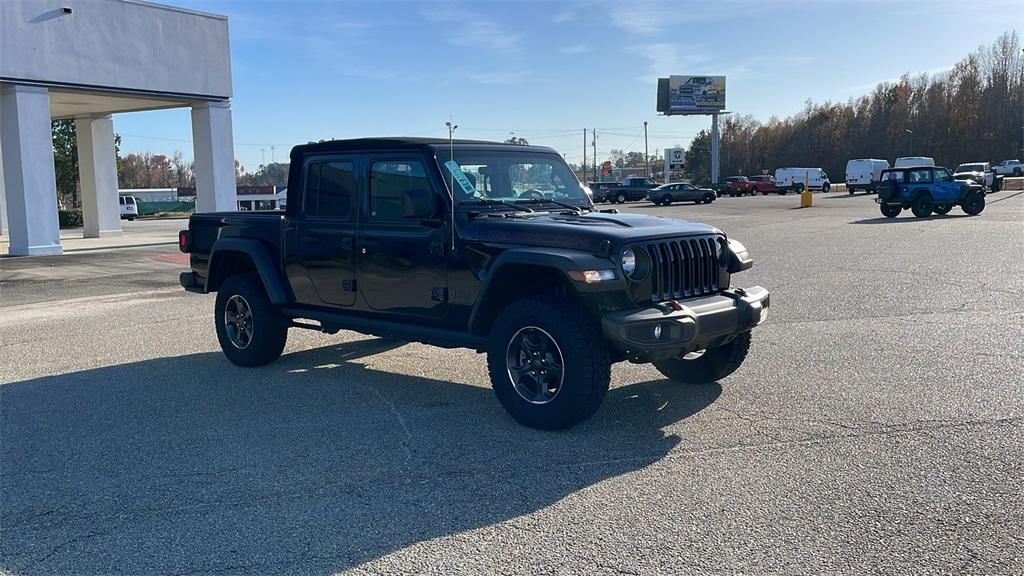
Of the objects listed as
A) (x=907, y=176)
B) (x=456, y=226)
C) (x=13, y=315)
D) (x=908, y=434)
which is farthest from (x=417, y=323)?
(x=907, y=176)

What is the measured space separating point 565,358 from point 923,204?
2756cm

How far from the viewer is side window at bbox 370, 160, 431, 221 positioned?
644cm

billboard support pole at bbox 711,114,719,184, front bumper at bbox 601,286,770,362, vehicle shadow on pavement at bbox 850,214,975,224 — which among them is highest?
billboard support pole at bbox 711,114,719,184

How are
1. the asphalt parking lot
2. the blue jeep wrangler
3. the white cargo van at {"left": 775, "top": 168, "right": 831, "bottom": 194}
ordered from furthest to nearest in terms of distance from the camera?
the white cargo van at {"left": 775, "top": 168, "right": 831, "bottom": 194} < the blue jeep wrangler < the asphalt parking lot

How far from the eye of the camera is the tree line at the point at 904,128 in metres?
91.1

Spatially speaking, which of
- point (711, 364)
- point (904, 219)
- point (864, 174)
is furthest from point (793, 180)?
point (711, 364)

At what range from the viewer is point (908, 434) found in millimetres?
5391

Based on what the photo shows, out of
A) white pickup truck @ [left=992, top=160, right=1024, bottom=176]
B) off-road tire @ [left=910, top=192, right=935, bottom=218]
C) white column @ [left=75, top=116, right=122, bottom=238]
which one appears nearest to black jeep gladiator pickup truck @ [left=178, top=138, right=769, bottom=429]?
white column @ [left=75, top=116, right=122, bottom=238]

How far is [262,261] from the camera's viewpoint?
7.48 meters

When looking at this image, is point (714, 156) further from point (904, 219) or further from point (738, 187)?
point (904, 219)

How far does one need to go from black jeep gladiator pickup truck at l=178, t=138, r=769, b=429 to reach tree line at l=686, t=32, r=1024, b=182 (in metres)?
96.6

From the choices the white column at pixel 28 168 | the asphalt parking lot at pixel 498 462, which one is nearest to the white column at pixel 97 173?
the white column at pixel 28 168

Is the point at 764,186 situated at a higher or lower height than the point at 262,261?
higher

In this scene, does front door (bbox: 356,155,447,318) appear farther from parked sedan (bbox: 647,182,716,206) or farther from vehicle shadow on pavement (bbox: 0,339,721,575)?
parked sedan (bbox: 647,182,716,206)
